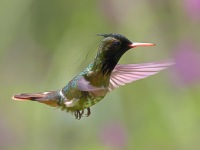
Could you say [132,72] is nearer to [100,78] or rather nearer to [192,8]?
[100,78]

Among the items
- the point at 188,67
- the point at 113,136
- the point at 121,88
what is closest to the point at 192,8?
the point at 188,67

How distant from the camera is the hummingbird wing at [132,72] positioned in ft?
3.23

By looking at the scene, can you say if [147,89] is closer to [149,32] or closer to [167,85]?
[167,85]

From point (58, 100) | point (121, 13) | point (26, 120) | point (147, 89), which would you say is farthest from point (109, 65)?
point (26, 120)

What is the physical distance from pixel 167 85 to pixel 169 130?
0.66 ft

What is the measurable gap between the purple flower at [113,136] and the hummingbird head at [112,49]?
1368 mm

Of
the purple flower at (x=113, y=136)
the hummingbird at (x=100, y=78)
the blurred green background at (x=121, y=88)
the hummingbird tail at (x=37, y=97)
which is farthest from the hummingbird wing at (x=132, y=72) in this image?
the purple flower at (x=113, y=136)

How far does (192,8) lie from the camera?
243cm

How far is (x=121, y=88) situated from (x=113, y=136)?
21cm

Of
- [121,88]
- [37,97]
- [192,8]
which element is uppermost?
[192,8]

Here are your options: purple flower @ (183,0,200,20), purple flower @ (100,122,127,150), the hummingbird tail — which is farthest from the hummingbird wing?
purple flower @ (183,0,200,20)

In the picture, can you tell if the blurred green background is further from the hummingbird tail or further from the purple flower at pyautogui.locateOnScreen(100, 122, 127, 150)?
the hummingbird tail

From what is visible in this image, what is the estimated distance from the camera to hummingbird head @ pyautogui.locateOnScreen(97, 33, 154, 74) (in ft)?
3.00

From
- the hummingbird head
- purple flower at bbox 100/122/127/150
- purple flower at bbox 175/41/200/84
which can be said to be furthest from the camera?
purple flower at bbox 175/41/200/84
